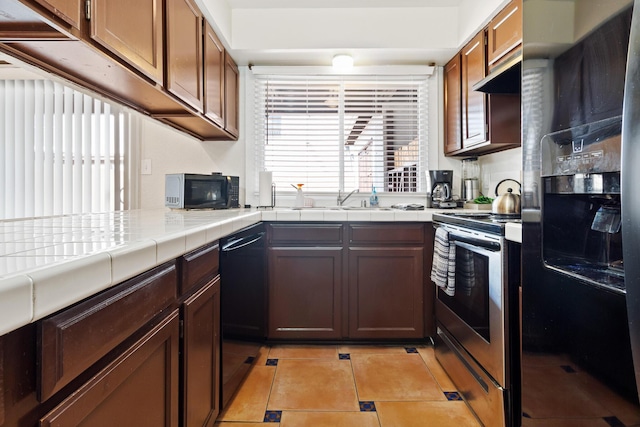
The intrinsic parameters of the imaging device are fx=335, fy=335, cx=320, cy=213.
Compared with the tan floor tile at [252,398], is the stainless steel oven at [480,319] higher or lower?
higher

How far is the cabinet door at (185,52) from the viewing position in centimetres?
167

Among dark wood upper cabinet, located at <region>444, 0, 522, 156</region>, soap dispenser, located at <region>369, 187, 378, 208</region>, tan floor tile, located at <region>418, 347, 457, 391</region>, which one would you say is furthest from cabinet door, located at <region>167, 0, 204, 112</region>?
tan floor tile, located at <region>418, 347, 457, 391</region>

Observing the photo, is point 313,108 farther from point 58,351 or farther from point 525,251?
point 58,351

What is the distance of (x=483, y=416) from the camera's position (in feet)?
4.85

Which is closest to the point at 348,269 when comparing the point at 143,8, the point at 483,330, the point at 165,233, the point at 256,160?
the point at 483,330

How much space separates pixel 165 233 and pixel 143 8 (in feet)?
3.64

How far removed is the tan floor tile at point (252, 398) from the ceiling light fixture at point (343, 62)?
7.29 feet

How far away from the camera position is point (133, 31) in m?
1.38

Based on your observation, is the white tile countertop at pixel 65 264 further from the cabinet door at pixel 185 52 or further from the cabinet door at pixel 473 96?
the cabinet door at pixel 473 96

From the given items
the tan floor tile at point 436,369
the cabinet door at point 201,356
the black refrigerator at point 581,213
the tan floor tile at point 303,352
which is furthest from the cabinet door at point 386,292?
the black refrigerator at point 581,213

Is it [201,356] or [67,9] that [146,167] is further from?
[201,356]

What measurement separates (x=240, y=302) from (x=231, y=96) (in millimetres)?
1720

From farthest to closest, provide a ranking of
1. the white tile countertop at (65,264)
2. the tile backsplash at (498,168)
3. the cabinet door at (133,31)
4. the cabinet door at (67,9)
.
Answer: the tile backsplash at (498,168) → the cabinet door at (133,31) → the cabinet door at (67,9) → the white tile countertop at (65,264)

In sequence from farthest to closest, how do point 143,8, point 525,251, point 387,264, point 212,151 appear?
point 212,151 → point 387,264 → point 143,8 → point 525,251
